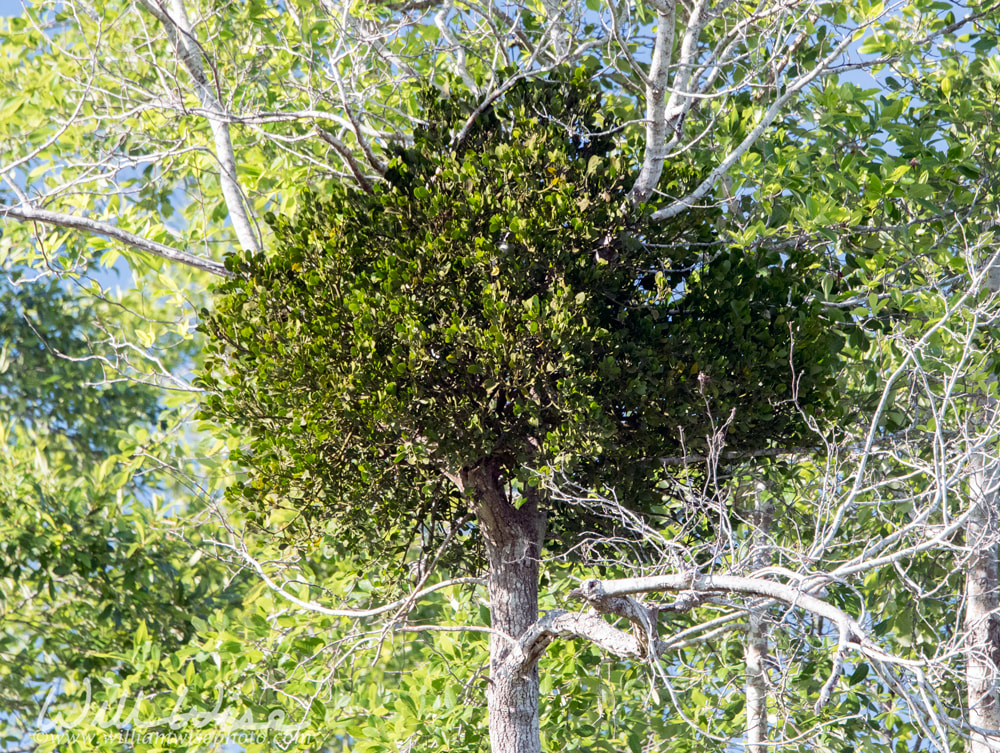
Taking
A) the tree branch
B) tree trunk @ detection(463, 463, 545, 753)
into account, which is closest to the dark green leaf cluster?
tree trunk @ detection(463, 463, 545, 753)

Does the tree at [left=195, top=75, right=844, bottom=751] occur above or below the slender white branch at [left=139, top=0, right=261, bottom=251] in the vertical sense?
below

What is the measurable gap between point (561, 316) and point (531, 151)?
3.22 ft

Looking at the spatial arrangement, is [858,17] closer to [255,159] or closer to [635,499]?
[635,499]

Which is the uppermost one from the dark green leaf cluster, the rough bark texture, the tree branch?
the tree branch

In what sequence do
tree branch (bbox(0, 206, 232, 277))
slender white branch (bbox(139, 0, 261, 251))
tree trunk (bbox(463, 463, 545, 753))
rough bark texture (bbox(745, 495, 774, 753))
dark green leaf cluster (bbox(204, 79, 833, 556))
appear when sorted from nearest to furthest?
dark green leaf cluster (bbox(204, 79, 833, 556)) < tree trunk (bbox(463, 463, 545, 753)) < tree branch (bbox(0, 206, 232, 277)) < slender white branch (bbox(139, 0, 261, 251)) < rough bark texture (bbox(745, 495, 774, 753))

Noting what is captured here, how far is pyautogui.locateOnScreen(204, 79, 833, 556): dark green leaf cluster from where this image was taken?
475 cm

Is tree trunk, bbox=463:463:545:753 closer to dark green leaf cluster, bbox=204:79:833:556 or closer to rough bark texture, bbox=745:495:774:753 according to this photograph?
dark green leaf cluster, bbox=204:79:833:556

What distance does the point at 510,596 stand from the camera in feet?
18.5

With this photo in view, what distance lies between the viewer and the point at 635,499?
18.1 ft

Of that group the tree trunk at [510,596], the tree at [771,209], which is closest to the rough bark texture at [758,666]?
the tree at [771,209]

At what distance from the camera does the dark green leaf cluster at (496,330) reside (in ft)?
15.6

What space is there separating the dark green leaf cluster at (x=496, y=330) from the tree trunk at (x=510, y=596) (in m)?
0.28

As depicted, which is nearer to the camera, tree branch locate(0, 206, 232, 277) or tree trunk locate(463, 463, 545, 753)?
tree trunk locate(463, 463, 545, 753)

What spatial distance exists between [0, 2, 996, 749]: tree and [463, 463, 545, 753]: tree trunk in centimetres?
25
